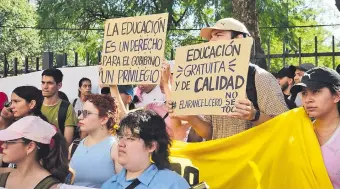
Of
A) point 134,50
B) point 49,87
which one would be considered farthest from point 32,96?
point 134,50

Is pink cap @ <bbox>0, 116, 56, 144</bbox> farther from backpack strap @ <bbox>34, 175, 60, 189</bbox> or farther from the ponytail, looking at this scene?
backpack strap @ <bbox>34, 175, 60, 189</bbox>

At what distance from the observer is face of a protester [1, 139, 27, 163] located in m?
3.93

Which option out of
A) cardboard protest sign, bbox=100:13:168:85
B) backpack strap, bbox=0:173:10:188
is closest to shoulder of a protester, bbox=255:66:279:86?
cardboard protest sign, bbox=100:13:168:85

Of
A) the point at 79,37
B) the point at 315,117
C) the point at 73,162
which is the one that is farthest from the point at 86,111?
the point at 79,37

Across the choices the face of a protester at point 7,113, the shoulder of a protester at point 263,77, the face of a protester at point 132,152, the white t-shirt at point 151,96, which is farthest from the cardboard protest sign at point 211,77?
the white t-shirt at point 151,96

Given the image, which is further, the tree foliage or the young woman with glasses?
the tree foliage

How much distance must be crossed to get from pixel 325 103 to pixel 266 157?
559mm

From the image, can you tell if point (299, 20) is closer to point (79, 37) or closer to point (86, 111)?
point (79, 37)

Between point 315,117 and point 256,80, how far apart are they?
504 millimetres

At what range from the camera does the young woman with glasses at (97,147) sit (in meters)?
4.45

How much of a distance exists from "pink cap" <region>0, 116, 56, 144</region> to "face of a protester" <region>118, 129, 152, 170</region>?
2.09 ft

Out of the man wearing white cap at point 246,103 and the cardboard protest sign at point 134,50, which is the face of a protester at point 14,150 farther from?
the cardboard protest sign at point 134,50

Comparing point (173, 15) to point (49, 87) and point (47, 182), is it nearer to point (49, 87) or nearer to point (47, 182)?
point (49, 87)

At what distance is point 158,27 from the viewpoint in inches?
203
